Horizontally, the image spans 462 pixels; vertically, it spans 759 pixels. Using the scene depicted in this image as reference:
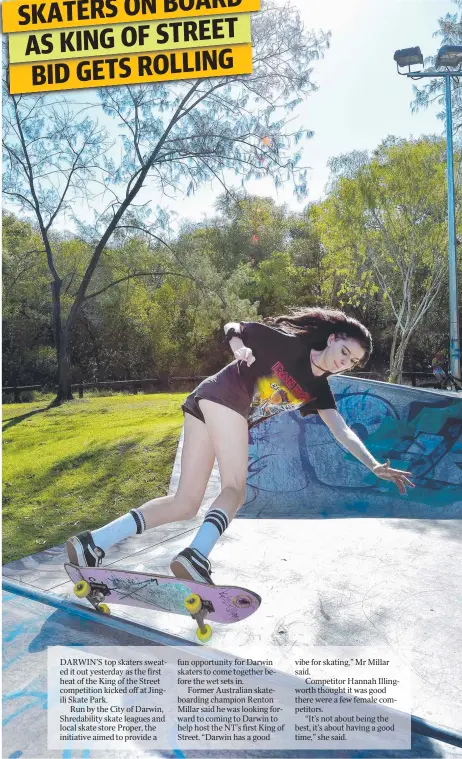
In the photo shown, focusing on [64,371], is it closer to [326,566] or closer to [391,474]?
[326,566]

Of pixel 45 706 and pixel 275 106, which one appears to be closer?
pixel 45 706

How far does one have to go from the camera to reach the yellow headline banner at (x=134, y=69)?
13.7 ft

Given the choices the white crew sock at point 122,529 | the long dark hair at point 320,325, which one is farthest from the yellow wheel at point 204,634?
the long dark hair at point 320,325

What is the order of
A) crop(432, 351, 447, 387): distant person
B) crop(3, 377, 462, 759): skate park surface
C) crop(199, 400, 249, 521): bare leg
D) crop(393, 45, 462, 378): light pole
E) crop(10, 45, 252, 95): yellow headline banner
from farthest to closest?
crop(432, 351, 447, 387): distant person < crop(393, 45, 462, 378): light pole < crop(10, 45, 252, 95): yellow headline banner < crop(199, 400, 249, 521): bare leg < crop(3, 377, 462, 759): skate park surface

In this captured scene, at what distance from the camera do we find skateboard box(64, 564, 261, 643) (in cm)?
341

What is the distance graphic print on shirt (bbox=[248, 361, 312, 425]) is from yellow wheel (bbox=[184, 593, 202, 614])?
115cm

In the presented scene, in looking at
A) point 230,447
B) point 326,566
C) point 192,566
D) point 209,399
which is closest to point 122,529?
point 192,566

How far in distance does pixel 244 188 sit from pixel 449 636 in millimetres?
4308

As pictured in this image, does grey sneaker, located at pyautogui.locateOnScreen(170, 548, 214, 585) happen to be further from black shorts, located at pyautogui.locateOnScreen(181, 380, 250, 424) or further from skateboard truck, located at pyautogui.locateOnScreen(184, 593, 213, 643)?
black shorts, located at pyautogui.locateOnScreen(181, 380, 250, 424)

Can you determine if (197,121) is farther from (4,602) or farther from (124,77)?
(4,602)

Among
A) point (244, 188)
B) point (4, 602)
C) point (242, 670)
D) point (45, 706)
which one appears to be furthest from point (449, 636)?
point (244, 188)

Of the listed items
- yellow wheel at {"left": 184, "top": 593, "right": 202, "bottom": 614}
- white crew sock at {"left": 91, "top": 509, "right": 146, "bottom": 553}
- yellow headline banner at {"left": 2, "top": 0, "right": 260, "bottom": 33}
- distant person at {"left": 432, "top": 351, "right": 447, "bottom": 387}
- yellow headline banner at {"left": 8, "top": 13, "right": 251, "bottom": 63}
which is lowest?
yellow wheel at {"left": 184, "top": 593, "right": 202, "bottom": 614}

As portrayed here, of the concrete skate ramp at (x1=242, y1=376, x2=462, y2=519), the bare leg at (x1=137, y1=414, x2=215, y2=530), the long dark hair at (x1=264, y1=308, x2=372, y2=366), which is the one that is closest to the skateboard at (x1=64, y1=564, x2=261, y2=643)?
the bare leg at (x1=137, y1=414, x2=215, y2=530)

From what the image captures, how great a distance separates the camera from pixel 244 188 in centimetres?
576
